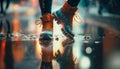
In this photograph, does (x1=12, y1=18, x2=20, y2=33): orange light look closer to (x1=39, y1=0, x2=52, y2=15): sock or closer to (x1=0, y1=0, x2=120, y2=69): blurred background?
(x1=0, y1=0, x2=120, y2=69): blurred background

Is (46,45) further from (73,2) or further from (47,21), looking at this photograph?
(73,2)

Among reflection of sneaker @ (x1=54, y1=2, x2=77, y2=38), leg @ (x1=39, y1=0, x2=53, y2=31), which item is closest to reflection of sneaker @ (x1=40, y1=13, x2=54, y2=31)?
leg @ (x1=39, y1=0, x2=53, y2=31)

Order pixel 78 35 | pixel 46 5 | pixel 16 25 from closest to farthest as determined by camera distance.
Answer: pixel 46 5
pixel 78 35
pixel 16 25

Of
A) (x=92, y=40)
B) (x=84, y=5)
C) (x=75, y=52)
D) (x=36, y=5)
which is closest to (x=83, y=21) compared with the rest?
(x=84, y=5)

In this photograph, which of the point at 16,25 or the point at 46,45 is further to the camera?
the point at 16,25

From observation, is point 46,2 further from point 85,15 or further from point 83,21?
point 85,15

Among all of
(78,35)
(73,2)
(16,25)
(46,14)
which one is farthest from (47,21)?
(16,25)

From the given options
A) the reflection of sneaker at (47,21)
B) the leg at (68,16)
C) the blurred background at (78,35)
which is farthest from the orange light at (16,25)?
the leg at (68,16)

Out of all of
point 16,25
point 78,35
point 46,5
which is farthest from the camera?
point 16,25

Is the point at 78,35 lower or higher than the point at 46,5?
lower
